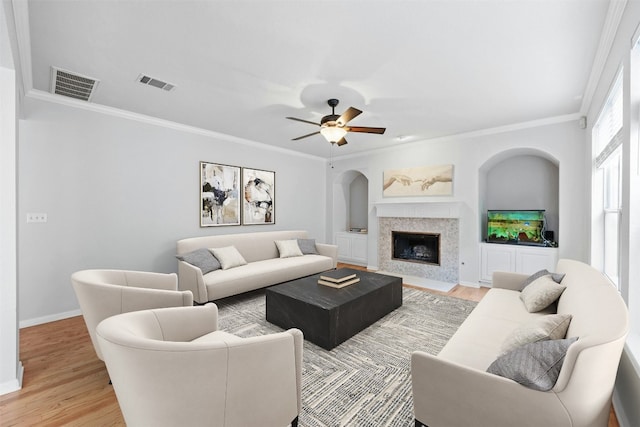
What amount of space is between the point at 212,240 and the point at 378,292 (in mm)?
2698

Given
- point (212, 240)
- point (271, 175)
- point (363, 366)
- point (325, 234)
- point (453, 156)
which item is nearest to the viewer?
point (363, 366)

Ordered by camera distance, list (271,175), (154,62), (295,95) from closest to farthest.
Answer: (154,62)
(295,95)
(271,175)

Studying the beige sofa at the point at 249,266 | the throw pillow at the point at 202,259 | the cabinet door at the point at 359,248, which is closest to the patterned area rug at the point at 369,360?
the beige sofa at the point at 249,266

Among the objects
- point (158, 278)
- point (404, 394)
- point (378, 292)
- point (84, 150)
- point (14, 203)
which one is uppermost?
point (84, 150)

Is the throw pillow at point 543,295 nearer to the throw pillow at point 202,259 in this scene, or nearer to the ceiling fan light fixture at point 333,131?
the ceiling fan light fixture at point 333,131

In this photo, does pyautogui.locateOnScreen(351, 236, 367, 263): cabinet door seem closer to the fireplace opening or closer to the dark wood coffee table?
the fireplace opening

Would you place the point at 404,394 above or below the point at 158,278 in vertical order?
below

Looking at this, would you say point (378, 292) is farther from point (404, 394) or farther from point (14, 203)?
point (14, 203)

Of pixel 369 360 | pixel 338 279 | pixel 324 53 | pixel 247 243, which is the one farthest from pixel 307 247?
pixel 324 53

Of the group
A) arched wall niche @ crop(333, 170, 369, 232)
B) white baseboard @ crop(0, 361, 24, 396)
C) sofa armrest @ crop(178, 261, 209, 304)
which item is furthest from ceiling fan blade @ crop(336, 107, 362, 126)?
arched wall niche @ crop(333, 170, 369, 232)

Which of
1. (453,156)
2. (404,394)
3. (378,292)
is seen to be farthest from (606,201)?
(404,394)

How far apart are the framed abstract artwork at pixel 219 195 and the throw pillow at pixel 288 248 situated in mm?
879

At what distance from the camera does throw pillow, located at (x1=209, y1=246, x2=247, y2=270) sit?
13.4 ft

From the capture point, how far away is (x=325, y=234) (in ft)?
23.0
